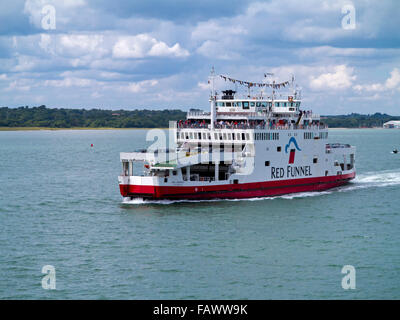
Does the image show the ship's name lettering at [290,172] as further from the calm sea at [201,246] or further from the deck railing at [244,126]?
the deck railing at [244,126]

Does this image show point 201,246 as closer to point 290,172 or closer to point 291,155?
point 290,172

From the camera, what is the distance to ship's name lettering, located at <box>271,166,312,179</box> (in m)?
49.3

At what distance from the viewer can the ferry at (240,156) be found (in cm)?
4344

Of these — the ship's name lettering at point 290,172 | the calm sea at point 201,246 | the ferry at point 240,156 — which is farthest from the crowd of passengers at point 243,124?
the calm sea at point 201,246

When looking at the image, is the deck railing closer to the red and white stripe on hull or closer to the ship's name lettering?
the ship's name lettering

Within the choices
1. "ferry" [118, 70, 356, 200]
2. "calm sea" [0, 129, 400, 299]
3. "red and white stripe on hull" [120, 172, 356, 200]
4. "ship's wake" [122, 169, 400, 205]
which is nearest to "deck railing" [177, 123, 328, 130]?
"ferry" [118, 70, 356, 200]

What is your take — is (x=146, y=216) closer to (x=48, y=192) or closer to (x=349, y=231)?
(x=349, y=231)

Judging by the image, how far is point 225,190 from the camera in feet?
149

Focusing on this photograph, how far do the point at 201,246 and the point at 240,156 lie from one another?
15598 millimetres

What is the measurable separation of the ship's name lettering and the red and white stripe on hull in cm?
45

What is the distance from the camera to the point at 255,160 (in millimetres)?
47406

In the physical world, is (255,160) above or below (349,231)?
above
